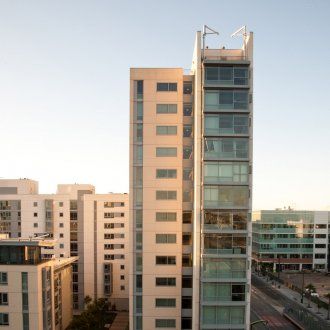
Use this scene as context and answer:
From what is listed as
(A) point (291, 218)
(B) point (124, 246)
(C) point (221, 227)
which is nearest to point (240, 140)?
(C) point (221, 227)

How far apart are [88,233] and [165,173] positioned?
141 feet

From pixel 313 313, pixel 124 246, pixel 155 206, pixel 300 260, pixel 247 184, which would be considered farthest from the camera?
pixel 300 260

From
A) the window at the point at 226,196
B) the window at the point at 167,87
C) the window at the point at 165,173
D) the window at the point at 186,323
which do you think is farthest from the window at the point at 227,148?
the window at the point at 186,323

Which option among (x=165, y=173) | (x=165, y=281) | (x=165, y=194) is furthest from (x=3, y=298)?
(x=165, y=173)

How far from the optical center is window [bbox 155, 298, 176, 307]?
39.7 metres

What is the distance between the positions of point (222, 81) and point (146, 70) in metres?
10.2

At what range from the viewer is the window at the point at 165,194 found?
130ft

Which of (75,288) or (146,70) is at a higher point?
(146,70)

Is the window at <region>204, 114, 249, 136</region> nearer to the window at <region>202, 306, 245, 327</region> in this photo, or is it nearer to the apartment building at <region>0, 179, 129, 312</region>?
the window at <region>202, 306, 245, 327</region>

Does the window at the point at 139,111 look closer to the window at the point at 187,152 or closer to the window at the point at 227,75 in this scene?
the window at the point at 187,152

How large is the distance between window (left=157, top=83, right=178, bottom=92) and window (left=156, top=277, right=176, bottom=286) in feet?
81.2

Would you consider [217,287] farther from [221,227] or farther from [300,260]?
[300,260]

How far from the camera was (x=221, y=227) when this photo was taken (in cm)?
3631

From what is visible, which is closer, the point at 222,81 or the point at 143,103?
the point at 222,81
